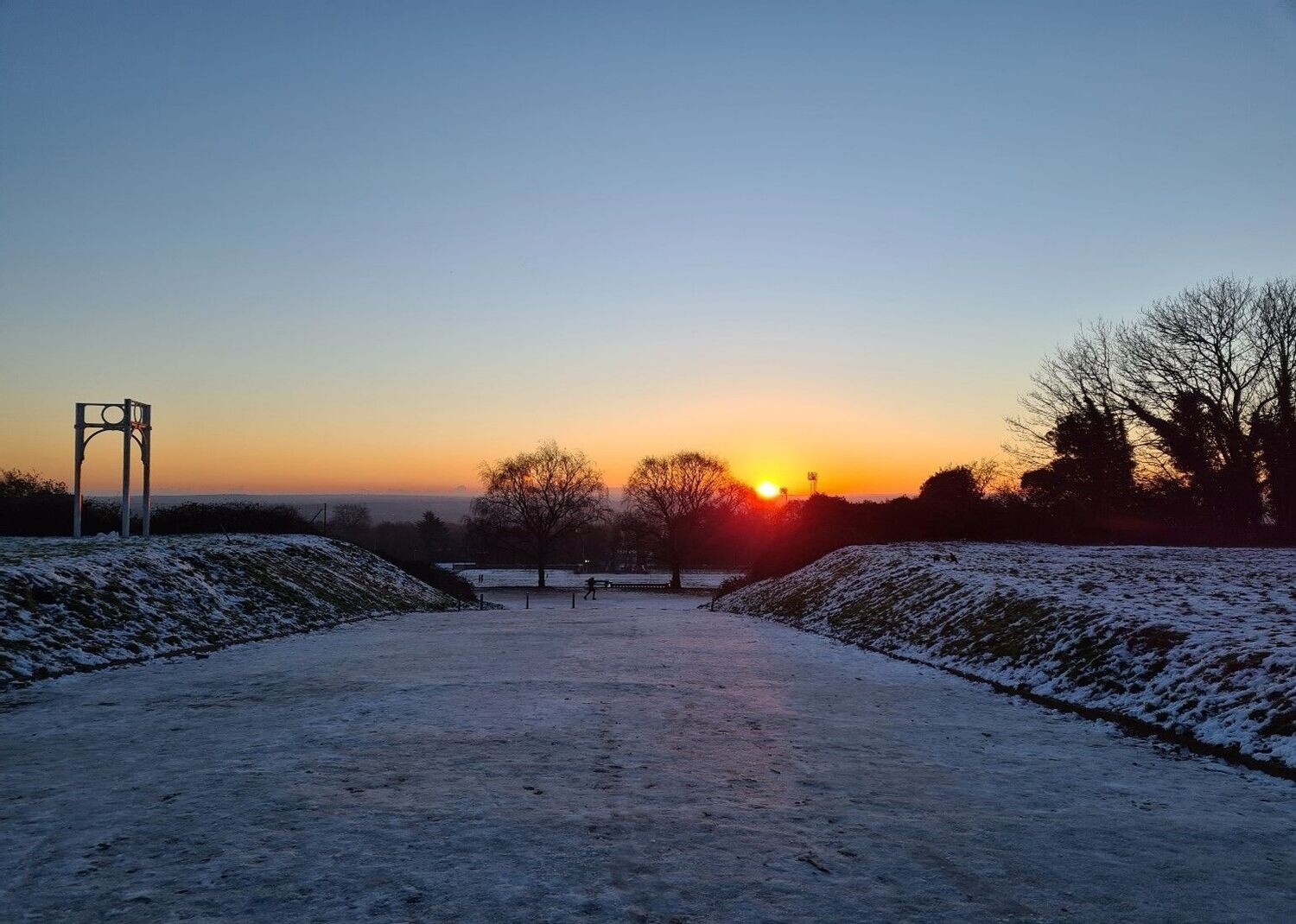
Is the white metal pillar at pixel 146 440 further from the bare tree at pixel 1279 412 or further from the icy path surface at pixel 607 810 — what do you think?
the bare tree at pixel 1279 412

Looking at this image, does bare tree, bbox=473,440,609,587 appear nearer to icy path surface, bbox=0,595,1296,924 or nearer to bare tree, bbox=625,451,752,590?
bare tree, bbox=625,451,752,590

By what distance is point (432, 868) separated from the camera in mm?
5688

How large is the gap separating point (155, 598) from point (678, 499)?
6162 cm

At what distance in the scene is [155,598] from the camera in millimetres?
21047

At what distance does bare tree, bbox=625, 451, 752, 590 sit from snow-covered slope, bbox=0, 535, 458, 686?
4512 centimetres

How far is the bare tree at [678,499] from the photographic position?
80.5 meters

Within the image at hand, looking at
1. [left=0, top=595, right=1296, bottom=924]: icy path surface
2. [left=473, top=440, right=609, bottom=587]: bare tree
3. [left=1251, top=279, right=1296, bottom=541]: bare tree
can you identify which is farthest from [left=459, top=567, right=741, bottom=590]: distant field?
[left=0, top=595, right=1296, bottom=924]: icy path surface

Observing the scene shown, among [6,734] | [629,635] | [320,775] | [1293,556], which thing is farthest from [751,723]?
[1293,556]

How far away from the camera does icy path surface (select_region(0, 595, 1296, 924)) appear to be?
525cm

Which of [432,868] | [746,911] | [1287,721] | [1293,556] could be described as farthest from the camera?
[1293,556]

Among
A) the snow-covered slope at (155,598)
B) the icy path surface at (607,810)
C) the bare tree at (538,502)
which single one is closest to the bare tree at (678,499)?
the bare tree at (538,502)

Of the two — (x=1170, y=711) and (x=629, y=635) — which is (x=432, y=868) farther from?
(x=629, y=635)

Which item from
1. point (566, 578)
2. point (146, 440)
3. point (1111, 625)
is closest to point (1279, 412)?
point (1111, 625)

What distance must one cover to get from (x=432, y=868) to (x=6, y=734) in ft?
23.9
